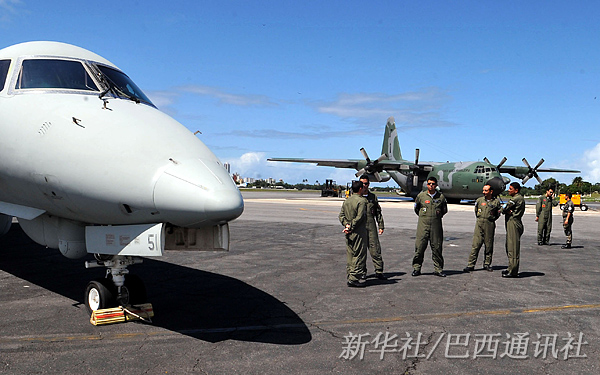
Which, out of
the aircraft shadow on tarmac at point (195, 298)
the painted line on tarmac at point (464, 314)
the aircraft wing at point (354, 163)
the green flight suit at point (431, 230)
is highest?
the aircraft wing at point (354, 163)

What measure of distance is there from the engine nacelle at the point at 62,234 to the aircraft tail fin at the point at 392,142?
42.6 m

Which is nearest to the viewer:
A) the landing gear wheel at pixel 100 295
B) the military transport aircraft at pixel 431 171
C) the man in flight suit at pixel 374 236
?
the landing gear wheel at pixel 100 295

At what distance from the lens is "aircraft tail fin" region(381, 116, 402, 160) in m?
46.3

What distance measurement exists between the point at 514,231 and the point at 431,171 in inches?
1119

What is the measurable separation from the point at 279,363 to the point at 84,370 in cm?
179

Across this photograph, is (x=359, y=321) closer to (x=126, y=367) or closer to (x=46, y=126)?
(x=126, y=367)

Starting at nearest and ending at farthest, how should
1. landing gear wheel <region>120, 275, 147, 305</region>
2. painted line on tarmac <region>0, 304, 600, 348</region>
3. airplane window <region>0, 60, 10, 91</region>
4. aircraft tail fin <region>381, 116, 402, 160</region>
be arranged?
painted line on tarmac <region>0, 304, 600, 348</region> < airplane window <region>0, 60, 10, 91</region> < landing gear wheel <region>120, 275, 147, 305</region> < aircraft tail fin <region>381, 116, 402, 160</region>

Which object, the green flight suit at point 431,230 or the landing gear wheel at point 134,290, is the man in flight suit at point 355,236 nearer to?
the green flight suit at point 431,230

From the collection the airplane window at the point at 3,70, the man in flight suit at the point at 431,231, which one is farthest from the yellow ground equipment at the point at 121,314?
the man in flight suit at the point at 431,231

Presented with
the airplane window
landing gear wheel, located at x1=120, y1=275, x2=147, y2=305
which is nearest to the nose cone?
landing gear wheel, located at x1=120, y1=275, x2=147, y2=305

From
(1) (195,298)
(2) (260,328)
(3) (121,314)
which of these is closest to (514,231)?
(2) (260,328)

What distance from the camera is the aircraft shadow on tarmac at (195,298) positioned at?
521cm

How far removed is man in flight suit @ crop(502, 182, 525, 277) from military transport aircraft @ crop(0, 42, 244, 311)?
6538 millimetres

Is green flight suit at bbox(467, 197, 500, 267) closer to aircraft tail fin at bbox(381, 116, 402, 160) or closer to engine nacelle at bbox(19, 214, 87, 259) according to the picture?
engine nacelle at bbox(19, 214, 87, 259)
